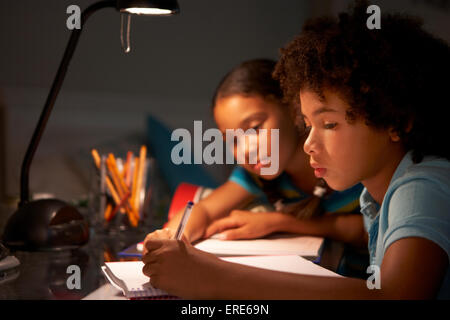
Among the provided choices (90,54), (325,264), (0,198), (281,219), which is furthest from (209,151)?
(325,264)

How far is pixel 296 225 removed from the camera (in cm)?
119

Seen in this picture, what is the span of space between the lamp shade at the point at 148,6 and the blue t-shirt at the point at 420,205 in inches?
20.9

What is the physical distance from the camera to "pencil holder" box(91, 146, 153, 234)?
128 cm

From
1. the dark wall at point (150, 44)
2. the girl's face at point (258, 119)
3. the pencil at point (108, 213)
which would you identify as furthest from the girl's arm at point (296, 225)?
the dark wall at point (150, 44)

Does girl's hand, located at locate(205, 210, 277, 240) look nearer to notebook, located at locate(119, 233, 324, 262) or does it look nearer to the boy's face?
notebook, located at locate(119, 233, 324, 262)

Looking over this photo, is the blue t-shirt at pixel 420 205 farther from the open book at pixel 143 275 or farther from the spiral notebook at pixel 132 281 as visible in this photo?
the spiral notebook at pixel 132 281

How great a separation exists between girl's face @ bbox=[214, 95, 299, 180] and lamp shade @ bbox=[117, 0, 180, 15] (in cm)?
27

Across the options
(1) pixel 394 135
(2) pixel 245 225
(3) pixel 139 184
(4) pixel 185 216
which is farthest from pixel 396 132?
(3) pixel 139 184

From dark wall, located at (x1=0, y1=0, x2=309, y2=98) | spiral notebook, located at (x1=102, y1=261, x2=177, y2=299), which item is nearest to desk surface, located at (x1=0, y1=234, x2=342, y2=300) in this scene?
spiral notebook, located at (x1=102, y1=261, x2=177, y2=299)

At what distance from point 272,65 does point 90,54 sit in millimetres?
935

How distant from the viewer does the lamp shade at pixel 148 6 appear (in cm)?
102

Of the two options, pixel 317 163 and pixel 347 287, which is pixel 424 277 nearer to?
pixel 347 287
